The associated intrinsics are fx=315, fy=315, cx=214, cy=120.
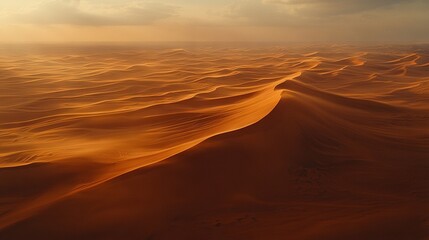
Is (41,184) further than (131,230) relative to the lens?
Yes

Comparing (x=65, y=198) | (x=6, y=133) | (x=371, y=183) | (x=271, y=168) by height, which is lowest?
(x=371, y=183)

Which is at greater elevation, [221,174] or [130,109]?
[130,109]

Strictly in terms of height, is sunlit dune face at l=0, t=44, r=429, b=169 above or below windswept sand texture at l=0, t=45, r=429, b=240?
→ above

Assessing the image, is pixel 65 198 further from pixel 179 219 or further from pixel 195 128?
pixel 195 128

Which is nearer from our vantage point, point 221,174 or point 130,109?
point 221,174

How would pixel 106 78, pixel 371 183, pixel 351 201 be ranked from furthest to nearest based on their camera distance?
pixel 106 78 < pixel 371 183 < pixel 351 201

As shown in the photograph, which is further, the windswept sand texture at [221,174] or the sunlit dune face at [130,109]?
the sunlit dune face at [130,109]

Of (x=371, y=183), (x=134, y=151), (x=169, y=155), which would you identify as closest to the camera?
(x=371, y=183)

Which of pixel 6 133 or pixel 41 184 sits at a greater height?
pixel 6 133

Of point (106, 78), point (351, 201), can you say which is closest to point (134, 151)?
point (351, 201)

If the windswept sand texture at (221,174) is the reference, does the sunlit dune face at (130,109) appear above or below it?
above

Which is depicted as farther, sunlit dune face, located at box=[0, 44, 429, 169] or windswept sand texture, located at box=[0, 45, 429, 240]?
sunlit dune face, located at box=[0, 44, 429, 169]
